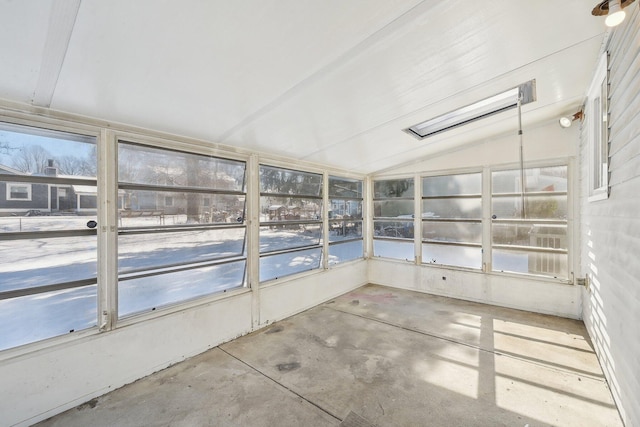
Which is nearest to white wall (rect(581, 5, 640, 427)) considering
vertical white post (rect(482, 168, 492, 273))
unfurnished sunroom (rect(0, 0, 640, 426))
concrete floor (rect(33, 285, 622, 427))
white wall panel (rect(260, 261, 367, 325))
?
unfurnished sunroom (rect(0, 0, 640, 426))

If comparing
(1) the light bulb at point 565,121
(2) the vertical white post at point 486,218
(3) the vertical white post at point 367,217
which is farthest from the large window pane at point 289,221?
(1) the light bulb at point 565,121

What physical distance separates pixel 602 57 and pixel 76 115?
471 centimetres

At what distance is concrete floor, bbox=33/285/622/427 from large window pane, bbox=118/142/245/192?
1963 mm

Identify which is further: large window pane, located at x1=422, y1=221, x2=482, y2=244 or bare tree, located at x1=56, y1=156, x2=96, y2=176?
large window pane, located at x1=422, y1=221, x2=482, y2=244

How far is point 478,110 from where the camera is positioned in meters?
3.44

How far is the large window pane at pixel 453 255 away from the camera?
4633mm

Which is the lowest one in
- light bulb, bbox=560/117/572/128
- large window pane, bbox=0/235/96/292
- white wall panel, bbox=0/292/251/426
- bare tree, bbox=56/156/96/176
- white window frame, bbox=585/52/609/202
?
white wall panel, bbox=0/292/251/426

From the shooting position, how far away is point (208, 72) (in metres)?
1.88

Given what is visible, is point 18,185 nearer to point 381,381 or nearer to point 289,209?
point 289,209

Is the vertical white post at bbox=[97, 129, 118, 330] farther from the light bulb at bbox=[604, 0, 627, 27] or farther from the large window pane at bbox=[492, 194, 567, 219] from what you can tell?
the large window pane at bbox=[492, 194, 567, 219]

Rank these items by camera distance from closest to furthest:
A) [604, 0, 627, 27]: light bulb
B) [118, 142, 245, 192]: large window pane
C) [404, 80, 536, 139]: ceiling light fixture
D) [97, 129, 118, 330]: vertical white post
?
1. [604, 0, 627, 27]: light bulb
2. [97, 129, 118, 330]: vertical white post
3. [118, 142, 245, 192]: large window pane
4. [404, 80, 536, 139]: ceiling light fixture

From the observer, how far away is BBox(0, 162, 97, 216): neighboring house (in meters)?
1.96

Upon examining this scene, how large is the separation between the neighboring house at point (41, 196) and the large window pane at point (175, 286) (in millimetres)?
813

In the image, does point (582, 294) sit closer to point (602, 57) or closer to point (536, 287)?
point (536, 287)
